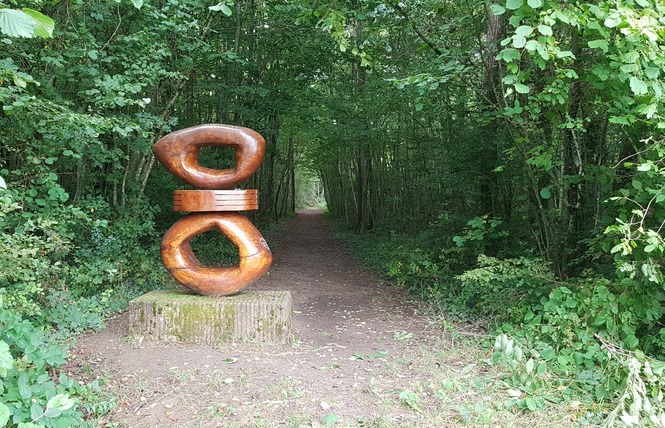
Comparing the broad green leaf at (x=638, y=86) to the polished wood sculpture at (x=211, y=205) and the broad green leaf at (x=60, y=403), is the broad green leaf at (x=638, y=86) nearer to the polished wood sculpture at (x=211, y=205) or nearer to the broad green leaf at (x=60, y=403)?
the polished wood sculpture at (x=211, y=205)

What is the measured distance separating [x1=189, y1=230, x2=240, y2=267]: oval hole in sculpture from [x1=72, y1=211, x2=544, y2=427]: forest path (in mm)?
3493

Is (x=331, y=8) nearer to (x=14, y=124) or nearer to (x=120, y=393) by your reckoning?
(x=14, y=124)

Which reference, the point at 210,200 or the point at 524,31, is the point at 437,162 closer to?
the point at 210,200

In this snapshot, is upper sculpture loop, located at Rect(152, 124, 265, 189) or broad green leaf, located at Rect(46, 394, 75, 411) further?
upper sculpture loop, located at Rect(152, 124, 265, 189)

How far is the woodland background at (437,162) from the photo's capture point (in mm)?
3119

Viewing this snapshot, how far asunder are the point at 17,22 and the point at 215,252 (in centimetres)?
830

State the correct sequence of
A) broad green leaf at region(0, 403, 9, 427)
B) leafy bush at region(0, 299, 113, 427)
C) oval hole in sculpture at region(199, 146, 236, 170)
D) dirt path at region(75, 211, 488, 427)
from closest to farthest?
broad green leaf at region(0, 403, 9, 427), leafy bush at region(0, 299, 113, 427), dirt path at region(75, 211, 488, 427), oval hole in sculpture at region(199, 146, 236, 170)

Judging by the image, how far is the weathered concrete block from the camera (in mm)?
4555

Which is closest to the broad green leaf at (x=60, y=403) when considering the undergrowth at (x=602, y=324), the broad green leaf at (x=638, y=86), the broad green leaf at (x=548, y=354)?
the undergrowth at (x=602, y=324)

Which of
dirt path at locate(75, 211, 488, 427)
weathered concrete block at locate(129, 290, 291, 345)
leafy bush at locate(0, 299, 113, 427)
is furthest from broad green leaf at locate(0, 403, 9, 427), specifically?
weathered concrete block at locate(129, 290, 291, 345)

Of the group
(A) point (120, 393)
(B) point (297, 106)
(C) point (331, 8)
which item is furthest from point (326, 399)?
(B) point (297, 106)

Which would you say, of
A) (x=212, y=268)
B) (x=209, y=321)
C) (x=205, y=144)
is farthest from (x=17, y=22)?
(x=212, y=268)

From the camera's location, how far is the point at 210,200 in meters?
4.78

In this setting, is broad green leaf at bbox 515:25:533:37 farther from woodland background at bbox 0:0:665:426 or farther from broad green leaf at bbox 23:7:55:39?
broad green leaf at bbox 23:7:55:39
